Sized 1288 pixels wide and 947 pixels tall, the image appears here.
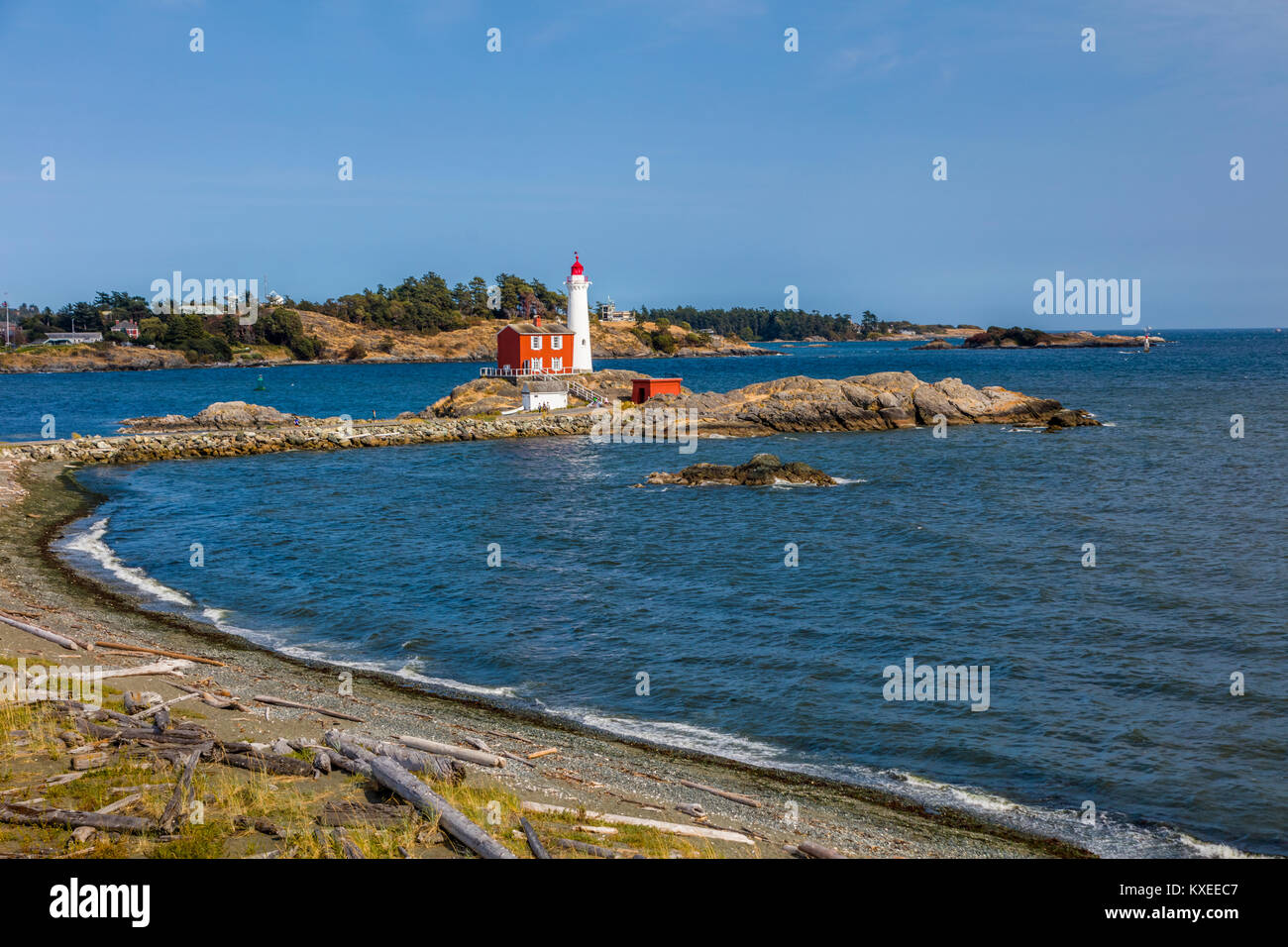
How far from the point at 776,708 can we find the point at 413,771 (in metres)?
7.87

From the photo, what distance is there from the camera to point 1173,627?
2152 centimetres

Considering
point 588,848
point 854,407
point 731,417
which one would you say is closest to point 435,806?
point 588,848

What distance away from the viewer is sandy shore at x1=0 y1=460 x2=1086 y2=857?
12.1 metres

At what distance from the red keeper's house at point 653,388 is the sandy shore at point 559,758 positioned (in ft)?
172

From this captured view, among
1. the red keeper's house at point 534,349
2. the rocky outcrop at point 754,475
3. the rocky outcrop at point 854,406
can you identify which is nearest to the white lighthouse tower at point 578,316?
the red keeper's house at point 534,349

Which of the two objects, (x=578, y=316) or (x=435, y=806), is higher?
(x=578, y=316)

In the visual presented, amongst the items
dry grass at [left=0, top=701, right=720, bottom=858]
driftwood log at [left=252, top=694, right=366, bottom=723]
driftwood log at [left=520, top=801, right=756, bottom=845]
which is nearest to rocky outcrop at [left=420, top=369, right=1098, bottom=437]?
driftwood log at [left=252, top=694, right=366, bottom=723]

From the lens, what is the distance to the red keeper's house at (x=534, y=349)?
7475 centimetres

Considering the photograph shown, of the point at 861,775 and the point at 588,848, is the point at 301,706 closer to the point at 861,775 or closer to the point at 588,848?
the point at 588,848

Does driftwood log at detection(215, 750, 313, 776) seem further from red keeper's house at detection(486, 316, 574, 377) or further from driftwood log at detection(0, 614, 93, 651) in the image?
red keeper's house at detection(486, 316, 574, 377)

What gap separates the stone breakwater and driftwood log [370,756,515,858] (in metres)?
51.1

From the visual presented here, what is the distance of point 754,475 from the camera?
1781 inches

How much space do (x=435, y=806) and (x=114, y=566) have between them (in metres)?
24.5
